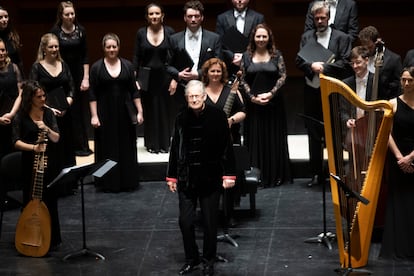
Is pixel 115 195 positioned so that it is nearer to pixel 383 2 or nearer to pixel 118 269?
pixel 118 269

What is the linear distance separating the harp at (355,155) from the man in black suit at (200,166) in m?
0.74

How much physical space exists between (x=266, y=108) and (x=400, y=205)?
2151mm

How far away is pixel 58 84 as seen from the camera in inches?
347

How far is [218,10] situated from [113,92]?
2.91 metres

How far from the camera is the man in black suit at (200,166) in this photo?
6.89 metres

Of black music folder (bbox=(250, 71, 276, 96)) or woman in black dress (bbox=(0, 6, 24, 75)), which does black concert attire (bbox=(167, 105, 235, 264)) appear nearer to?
black music folder (bbox=(250, 71, 276, 96))

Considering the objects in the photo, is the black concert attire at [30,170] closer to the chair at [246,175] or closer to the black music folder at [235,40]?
the chair at [246,175]

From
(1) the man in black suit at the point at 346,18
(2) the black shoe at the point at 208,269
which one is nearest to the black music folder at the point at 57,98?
(1) the man in black suit at the point at 346,18

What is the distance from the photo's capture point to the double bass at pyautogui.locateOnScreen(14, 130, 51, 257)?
7465 mm

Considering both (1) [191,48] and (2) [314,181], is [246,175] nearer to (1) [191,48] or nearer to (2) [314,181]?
(2) [314,181]

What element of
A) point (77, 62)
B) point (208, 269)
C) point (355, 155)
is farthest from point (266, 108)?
point (208, 269)

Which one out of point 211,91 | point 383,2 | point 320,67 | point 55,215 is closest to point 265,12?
point 383,2

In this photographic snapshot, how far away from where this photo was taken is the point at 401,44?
11375 millimetres

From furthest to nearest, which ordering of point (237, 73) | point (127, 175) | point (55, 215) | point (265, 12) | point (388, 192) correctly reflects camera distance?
point (265, 12)
point (127, 175)
point (237, 73)
point (55, 215)
point (388, 192)
